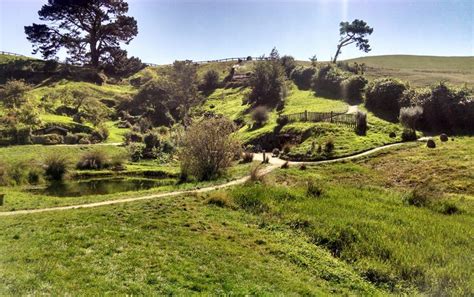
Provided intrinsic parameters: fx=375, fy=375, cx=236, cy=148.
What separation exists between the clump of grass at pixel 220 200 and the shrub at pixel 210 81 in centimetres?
6927

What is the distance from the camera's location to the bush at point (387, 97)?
47406 mm

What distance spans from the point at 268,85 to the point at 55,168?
41.6 meters

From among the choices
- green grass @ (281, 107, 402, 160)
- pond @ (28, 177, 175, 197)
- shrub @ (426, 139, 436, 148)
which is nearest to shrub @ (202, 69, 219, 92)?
green grass @ (281, 107, 402, 160)

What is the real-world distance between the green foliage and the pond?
34.6 m

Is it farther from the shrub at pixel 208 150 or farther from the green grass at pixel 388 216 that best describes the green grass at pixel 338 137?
the shrub at pixel 208 150

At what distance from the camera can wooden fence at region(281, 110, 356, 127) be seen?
44.7 metres

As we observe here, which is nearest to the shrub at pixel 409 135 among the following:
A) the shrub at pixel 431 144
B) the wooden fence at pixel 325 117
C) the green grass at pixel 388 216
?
the shrub at pixel 431 144

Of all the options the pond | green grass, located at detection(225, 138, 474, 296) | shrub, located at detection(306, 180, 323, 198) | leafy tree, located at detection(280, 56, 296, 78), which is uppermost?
leafy tree, located at detection(280, 56, 296, 78)

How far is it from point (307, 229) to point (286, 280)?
556 centimetres

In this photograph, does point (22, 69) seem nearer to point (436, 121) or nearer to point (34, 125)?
point (34, 125)

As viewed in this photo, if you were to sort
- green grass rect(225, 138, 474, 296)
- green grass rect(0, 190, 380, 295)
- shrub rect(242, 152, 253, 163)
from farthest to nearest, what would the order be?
1. shrub rect(242, 152, 253, 163)
2. green grass rect(225, 138, 474, 296)
3. green grass rect(0, 190, 380, 295)

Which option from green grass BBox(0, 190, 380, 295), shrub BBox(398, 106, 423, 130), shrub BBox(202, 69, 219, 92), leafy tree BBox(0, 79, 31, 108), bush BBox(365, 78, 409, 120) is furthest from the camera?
shrub BBox(202, 69, 219, 92)

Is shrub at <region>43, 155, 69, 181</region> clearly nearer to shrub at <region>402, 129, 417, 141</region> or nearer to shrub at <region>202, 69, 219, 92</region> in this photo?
shrub at <region>402, 129, 417, 141</region>

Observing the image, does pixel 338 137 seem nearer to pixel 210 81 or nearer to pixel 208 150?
pixel 208 150
